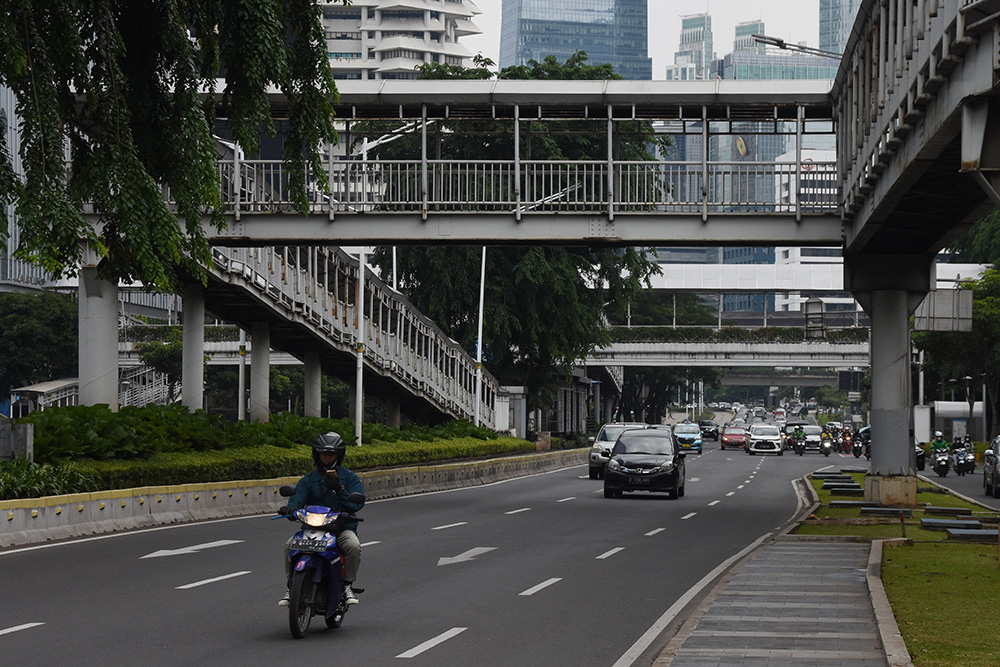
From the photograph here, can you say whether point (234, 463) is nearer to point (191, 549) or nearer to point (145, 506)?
point (145, 506)

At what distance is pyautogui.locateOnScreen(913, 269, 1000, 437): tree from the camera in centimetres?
6134

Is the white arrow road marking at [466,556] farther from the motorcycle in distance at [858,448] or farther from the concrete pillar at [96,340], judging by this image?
the motorcycle in distance at [858,448]

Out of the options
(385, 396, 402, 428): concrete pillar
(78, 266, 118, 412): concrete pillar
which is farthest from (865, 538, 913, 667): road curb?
(385, 396, 402, 428): concrete pillar

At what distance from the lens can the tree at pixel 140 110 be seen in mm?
16359

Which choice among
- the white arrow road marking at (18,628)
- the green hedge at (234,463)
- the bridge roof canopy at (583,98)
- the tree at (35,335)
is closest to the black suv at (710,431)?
the tree at (35,335)

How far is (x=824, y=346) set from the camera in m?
94.5

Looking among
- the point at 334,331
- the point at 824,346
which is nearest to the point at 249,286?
the point at 334,331

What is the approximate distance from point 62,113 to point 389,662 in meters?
9.95

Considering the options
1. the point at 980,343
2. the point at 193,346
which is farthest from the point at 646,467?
the point at 980,343

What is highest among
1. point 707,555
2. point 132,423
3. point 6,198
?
point 6,198

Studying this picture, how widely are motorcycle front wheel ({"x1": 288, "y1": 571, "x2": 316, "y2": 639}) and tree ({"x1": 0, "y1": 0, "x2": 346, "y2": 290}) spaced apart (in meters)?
5.44

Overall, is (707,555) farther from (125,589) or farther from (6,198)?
(6,198)

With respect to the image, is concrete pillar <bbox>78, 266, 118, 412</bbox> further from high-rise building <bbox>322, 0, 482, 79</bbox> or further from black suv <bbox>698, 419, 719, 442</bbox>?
high-rise building <bbox>322, 0, 482, 79</bbox>

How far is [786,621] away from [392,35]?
181m
